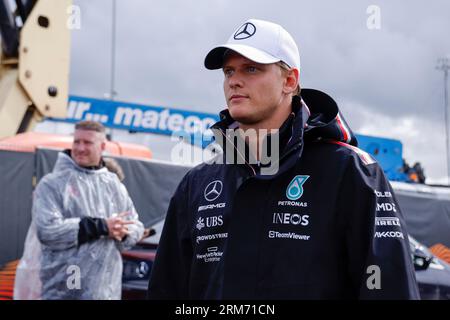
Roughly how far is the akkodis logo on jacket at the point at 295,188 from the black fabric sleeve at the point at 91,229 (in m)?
2.92

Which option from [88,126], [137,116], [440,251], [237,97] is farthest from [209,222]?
[137,116]

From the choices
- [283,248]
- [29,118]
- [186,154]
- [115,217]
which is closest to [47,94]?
[29,118]

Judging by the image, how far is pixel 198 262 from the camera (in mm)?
2307

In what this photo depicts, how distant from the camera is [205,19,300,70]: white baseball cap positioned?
7.41 ft

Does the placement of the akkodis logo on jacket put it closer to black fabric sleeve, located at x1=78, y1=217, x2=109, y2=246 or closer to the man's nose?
the man's nose

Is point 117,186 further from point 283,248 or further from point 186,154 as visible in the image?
point 186,154

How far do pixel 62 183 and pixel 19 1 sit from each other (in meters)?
1.40

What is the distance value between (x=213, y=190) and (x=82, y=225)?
2620 mm

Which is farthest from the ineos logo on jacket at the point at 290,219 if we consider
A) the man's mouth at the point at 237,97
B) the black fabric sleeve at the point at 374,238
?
the man's mouth at the point at 237,97

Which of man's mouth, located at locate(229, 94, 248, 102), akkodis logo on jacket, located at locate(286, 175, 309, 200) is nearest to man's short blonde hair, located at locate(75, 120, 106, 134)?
man's mouth, located at locate(229, 94, 248, 102)

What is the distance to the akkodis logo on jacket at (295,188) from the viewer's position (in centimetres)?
214

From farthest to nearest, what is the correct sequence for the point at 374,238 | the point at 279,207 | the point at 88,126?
the point at 88,126 → the point at 279,207 → the point at 374,238

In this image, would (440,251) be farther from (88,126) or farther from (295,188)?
(295,188)

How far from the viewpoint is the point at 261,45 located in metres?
2.28
